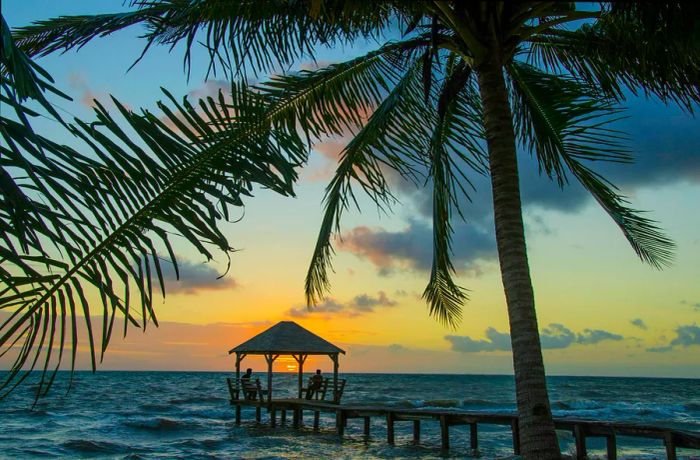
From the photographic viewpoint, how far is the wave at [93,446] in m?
21.8

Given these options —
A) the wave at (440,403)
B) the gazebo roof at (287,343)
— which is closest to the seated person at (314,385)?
the gazebo roof at (287,343)

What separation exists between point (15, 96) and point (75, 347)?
3.02 ft

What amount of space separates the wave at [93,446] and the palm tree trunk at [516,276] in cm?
1957

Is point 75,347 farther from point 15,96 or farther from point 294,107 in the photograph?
point 294,107

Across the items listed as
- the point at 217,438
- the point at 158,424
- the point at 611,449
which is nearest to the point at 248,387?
the point at 217,438

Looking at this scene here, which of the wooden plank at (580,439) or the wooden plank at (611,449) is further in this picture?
the wooden plank at (580,439)

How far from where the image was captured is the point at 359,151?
8734 millimetres

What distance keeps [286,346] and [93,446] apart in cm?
746

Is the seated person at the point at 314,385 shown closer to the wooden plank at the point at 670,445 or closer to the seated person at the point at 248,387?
the seated person at the point at 248,387

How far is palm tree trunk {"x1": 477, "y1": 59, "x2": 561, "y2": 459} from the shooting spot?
5.22 metres

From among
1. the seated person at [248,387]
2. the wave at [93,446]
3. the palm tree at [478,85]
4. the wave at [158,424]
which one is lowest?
the wave at [93,446]

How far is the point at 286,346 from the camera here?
73.5ft

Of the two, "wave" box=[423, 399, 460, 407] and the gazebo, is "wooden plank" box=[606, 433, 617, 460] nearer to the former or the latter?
the gazebo

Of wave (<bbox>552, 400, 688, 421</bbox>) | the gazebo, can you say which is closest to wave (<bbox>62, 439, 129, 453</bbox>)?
the gazebo
